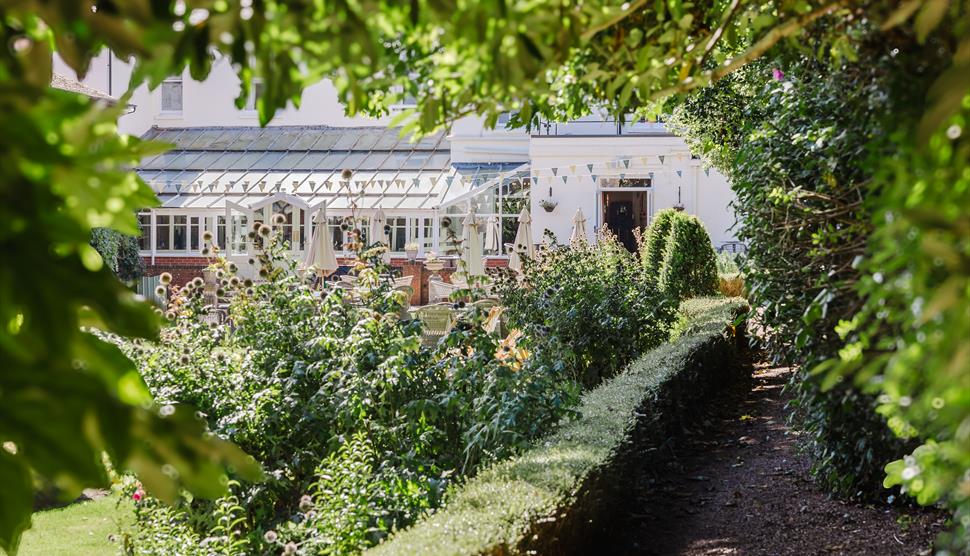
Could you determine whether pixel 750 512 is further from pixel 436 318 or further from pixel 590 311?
pixel 436 318

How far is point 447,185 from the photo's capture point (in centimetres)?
2658

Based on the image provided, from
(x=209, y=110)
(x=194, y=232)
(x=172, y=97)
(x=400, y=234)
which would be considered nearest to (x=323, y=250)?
(x=400, y=234)

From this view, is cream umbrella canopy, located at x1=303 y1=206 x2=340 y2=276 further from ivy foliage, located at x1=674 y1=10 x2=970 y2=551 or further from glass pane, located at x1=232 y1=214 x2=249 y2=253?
glass pane, located at x1=232 y1=214 x2=249 y2=253

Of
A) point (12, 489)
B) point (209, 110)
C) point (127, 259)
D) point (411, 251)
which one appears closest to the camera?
point (12, 489)

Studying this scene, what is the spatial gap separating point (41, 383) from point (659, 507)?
221 inches

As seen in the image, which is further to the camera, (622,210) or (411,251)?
(622,210)

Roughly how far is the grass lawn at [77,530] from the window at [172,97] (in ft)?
85.7

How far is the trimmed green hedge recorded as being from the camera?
3678 millimetres

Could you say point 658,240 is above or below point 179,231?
below

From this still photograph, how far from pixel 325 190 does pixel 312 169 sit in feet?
5.42

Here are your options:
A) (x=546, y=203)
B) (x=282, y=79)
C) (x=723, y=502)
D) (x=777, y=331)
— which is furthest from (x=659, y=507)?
(x=546, y=203)

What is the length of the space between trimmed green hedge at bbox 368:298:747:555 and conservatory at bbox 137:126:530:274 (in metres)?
17.0

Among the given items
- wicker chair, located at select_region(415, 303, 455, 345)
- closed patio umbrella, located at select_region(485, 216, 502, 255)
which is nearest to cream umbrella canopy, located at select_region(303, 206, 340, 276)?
wicker chair, located at select_region(415, 303, 455, 345)

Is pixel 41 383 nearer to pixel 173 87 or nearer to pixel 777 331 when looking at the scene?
pixel 777 331
